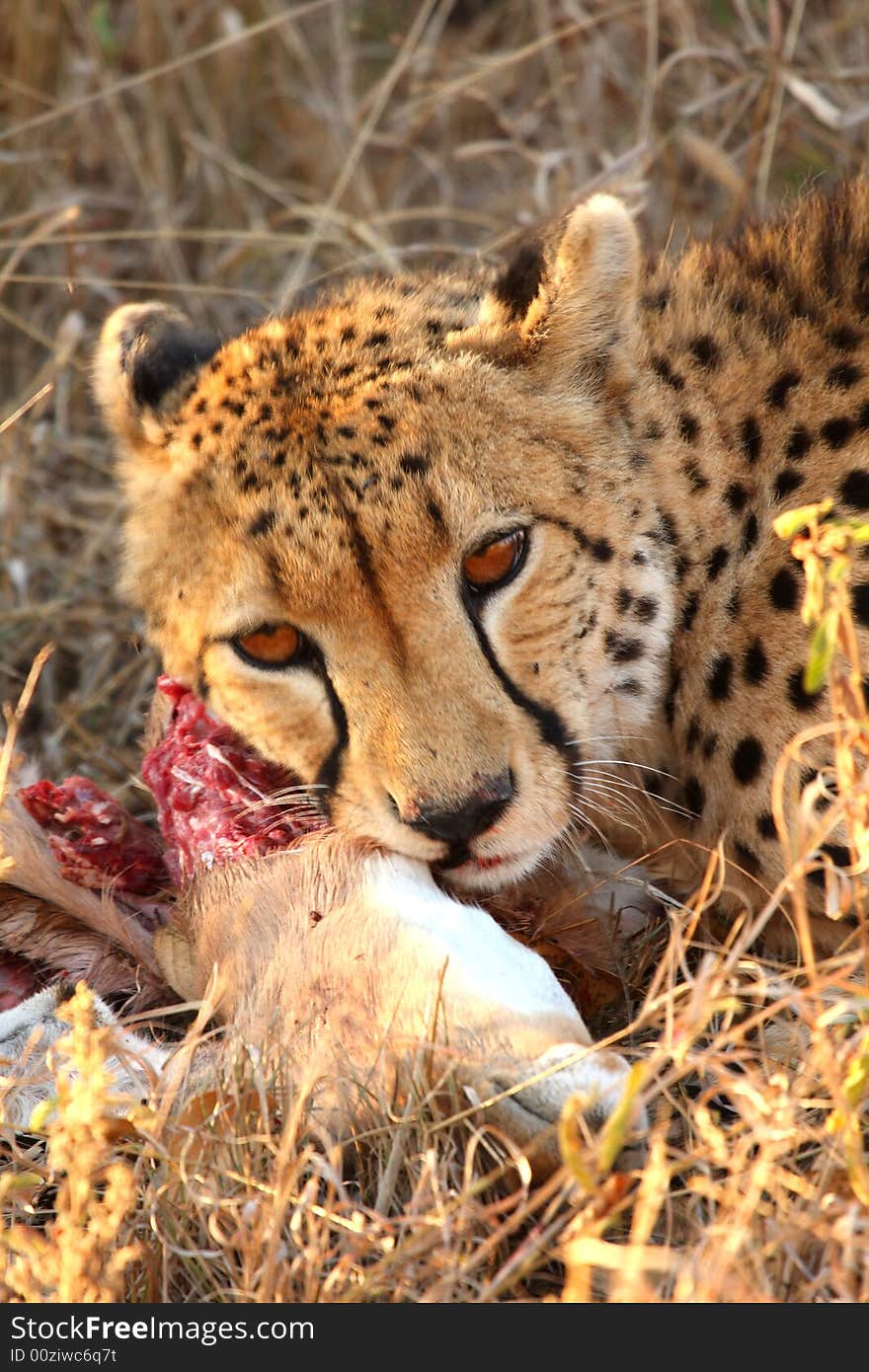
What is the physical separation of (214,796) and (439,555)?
0.61 metres

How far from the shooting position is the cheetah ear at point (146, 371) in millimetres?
2719

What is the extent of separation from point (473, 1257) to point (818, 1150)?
49 cm

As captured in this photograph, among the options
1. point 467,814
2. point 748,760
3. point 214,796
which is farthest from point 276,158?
point 467,814

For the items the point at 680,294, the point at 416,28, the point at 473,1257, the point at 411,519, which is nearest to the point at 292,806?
the point at 411,519

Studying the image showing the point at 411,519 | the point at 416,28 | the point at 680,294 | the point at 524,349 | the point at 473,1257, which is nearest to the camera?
the point at 473,1257

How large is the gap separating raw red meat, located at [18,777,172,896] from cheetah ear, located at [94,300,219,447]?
2.21ft

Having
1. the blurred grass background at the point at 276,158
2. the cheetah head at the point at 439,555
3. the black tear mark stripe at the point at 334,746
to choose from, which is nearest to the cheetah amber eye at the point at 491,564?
the cheetah head at the point at 439,555

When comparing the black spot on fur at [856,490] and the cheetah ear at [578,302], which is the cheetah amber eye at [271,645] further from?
the black spot on fur at [856,490]

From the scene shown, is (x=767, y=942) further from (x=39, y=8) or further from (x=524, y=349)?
(x=39, y=8)

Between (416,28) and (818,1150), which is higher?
(416,28)

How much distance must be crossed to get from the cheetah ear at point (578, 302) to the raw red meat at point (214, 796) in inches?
31.2

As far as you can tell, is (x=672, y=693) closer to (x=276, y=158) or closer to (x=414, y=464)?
(x=414, y=464)

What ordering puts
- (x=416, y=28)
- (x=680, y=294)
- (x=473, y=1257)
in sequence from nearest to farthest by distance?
(x=473, y=1257) → (x=680, y=294) → (x=416, y=28)

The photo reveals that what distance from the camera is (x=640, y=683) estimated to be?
250cm
